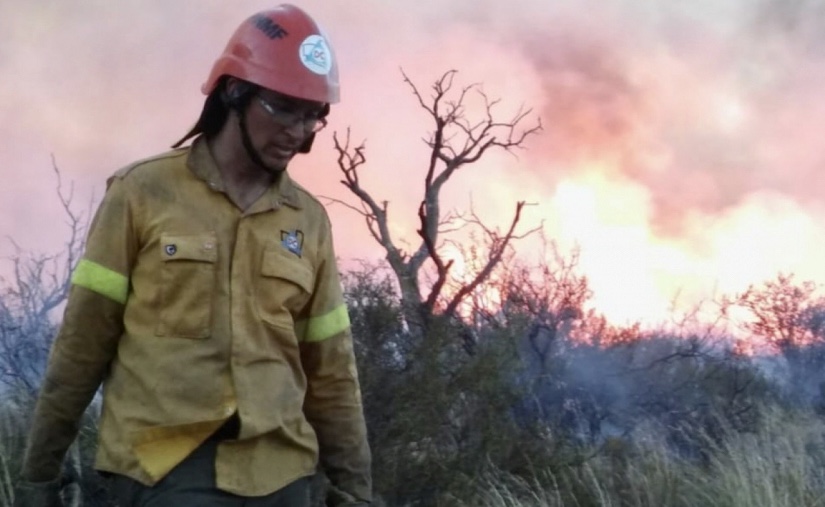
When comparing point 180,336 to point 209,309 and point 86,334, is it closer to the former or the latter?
point 209,309

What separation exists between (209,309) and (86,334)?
33 cm

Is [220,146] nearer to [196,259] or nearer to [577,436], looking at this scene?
[196,259]

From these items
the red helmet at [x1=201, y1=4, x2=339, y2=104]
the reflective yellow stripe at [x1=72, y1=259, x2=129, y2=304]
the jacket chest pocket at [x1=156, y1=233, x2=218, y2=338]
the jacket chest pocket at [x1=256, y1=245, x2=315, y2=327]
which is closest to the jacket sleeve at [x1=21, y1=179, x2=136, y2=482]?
the reflective yellow stripe at [x1=72, y1=259, x2=129, y2=304]

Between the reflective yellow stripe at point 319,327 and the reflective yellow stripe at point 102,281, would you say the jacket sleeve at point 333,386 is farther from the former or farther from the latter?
the reflective yellow stripe at point 102,281

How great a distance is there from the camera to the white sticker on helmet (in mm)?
2865

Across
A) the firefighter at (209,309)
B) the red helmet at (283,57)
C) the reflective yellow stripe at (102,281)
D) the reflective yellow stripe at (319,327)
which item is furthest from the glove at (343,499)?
the red helmet at (283,57)

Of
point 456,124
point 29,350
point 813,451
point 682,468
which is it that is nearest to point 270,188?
point 29,350

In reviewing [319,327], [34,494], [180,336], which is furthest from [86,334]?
[319,327]

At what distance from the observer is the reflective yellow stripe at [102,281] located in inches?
106

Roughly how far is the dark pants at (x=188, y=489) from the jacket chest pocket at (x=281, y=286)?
1.25 ft

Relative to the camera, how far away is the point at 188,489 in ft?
8.63

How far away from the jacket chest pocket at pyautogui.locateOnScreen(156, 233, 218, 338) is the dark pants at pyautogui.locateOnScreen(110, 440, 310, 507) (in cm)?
31

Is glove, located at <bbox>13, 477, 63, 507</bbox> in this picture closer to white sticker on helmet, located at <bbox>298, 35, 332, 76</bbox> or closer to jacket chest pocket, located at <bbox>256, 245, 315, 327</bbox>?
jacket chest pocket, located at <bbox>256, 245, 315, 327</bbox>

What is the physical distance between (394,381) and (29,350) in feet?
Answer: 7.88
